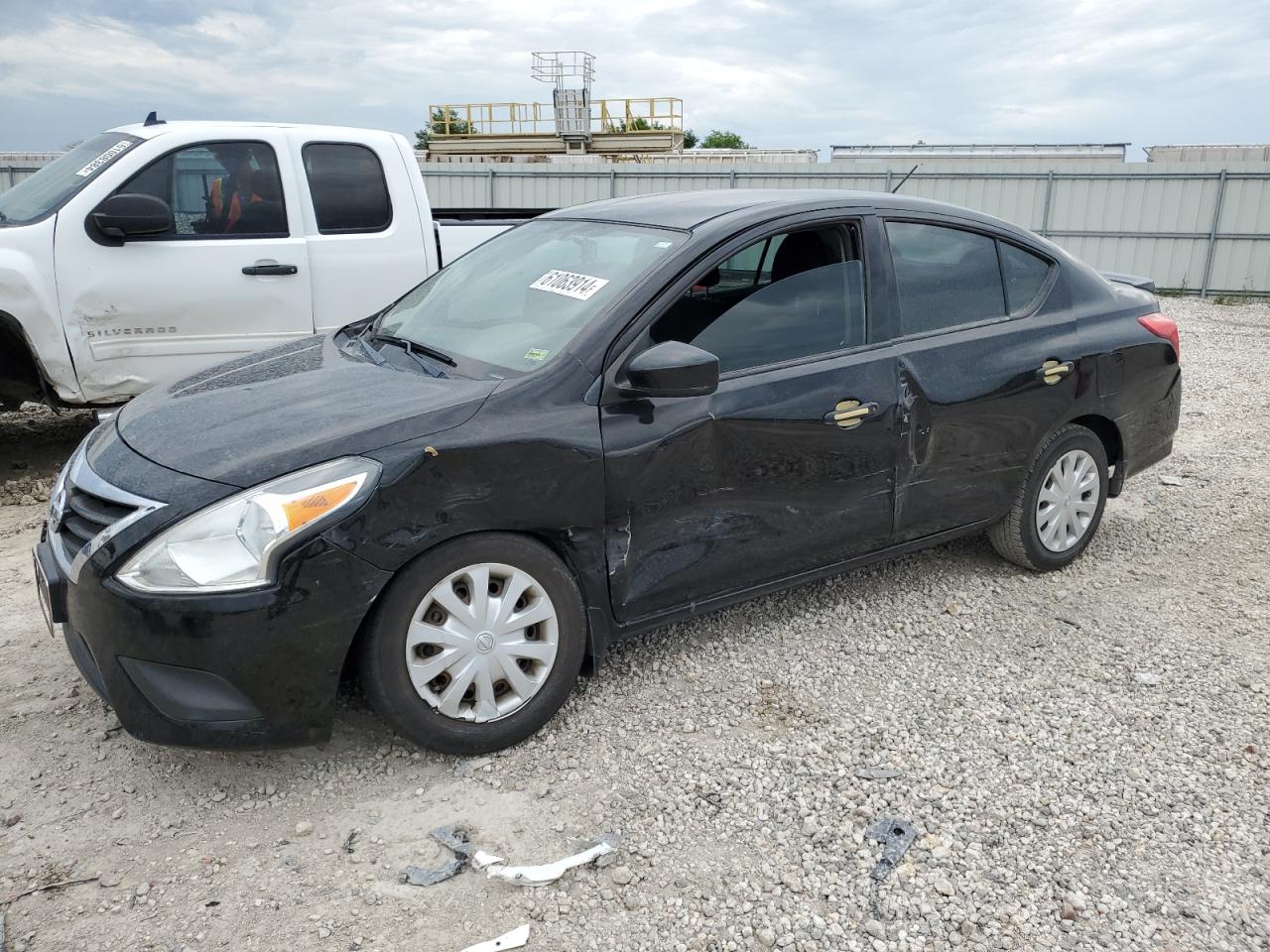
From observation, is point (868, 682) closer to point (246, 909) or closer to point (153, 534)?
point (246, 909)

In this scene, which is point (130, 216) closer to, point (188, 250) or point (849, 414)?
point (188, 250)

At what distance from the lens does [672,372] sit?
118 inches

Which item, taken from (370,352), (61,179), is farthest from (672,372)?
(61,179)

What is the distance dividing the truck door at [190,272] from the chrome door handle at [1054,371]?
162 inches

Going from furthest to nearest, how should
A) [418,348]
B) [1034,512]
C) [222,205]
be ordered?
[222,205], [1034,512], [418,348]

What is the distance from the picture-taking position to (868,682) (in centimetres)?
360

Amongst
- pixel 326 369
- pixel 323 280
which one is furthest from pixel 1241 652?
pixel 323 280

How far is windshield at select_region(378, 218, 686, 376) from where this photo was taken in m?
3.29

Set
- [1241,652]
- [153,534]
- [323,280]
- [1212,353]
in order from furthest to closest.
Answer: [1212,353]
[323,280]
[1241,652]
[153,534]

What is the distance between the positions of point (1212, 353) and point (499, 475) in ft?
35.5

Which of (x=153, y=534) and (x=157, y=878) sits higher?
(x=153, y=534)

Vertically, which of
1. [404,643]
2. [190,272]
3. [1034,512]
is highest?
[190,272]

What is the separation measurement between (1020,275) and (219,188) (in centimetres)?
441

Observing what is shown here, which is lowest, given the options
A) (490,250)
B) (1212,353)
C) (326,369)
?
(1212,353)
